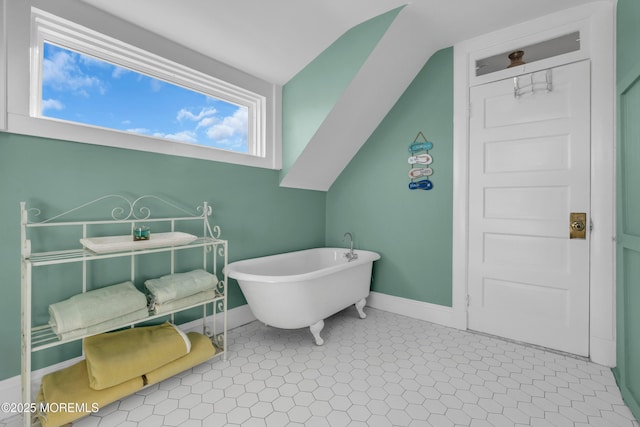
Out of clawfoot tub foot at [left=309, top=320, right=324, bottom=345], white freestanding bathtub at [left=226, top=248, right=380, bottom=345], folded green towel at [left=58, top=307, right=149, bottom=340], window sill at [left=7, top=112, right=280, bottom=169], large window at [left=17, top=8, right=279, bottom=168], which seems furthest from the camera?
clawfoot tub foot at [left=309, top=320, right=324, bottom=345]

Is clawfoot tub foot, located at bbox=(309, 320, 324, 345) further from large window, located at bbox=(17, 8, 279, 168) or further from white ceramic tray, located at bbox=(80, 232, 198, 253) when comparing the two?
large window, located at bbox=(17, 8, 279, 168)

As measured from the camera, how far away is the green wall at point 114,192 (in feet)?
4.93

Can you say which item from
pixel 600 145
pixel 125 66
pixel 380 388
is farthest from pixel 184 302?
pixel 600 145

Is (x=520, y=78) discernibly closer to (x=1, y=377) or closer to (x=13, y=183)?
(x=13, y=183)

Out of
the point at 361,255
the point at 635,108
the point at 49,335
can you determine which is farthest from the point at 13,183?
the point at 635,108

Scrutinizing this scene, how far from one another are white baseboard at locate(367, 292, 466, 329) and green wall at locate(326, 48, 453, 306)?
0.16 feet

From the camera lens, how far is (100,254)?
62.6 inches

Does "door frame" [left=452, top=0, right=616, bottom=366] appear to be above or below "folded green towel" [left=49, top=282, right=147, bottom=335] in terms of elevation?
above

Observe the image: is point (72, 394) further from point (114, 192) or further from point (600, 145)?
point (600, 145)

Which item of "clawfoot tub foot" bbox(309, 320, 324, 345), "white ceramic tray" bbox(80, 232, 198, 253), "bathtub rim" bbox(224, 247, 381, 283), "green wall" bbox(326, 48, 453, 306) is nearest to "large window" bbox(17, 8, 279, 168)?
"white ceramic tray" bbox(80, 232, 198, 253)

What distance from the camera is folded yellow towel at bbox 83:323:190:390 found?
144 cm

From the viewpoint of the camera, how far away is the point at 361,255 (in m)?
2.87

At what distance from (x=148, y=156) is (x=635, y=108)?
2767 mm

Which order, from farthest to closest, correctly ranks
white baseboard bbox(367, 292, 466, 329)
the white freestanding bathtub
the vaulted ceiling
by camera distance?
white baseboard bbox(367, 292, 466, 329)
the white freestanding bathtub
the vaulted ceiling
